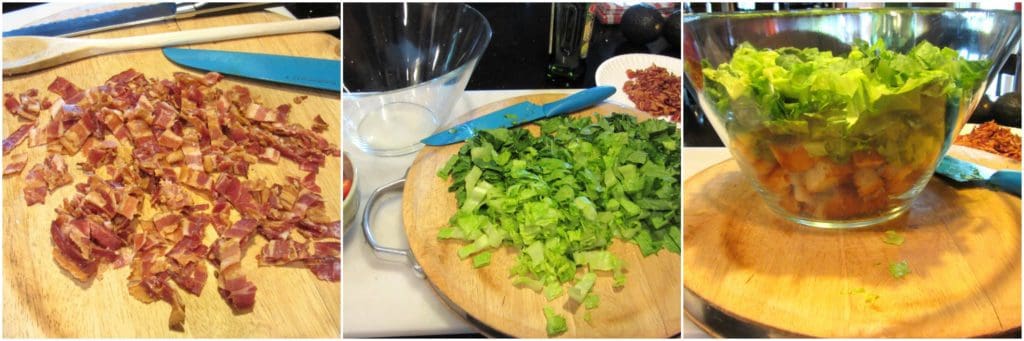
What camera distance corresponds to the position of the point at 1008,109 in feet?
3.68

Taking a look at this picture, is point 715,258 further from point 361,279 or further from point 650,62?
point 361,279

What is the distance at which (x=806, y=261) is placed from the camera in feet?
2.78

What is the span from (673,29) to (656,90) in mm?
148

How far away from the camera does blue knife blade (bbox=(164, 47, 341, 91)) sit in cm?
110

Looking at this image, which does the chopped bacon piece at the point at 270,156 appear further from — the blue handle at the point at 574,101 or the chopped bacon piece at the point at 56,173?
the blue handle at the point at 574,101

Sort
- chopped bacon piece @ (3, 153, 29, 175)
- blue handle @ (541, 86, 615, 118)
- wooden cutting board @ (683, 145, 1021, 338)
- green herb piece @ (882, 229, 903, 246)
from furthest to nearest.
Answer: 1. blue handle @ (541, 86, 615, 118)
2. chopped bacon piece @ (3, 153, 29, 175)
3. green herb piece @ (882, 229, 903, 246)
4. wooden cutting board @ (683, 145, 1021, 338)

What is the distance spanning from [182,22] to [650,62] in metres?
0.79

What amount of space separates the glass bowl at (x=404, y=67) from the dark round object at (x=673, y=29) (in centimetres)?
26

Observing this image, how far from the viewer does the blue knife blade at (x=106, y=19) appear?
1129mm

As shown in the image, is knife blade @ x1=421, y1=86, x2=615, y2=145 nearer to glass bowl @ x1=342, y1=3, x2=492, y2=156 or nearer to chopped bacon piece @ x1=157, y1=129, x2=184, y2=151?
glass bowl @ x1=342, y1=3, x2=492, y2=156

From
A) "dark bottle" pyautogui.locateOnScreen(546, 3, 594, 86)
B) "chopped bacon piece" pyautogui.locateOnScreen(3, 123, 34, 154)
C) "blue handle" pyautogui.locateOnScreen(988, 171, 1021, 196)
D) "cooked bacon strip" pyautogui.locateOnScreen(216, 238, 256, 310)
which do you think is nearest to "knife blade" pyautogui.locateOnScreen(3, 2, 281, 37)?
"chopped bacon piece" pyautogui.locateOnScreen(3, 123, 34, 154)

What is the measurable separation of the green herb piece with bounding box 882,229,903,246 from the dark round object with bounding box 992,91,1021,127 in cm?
41

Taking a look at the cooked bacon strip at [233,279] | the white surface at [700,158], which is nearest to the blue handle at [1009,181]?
the white surface at [700,158]

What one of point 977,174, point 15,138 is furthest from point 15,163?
point 977,174
